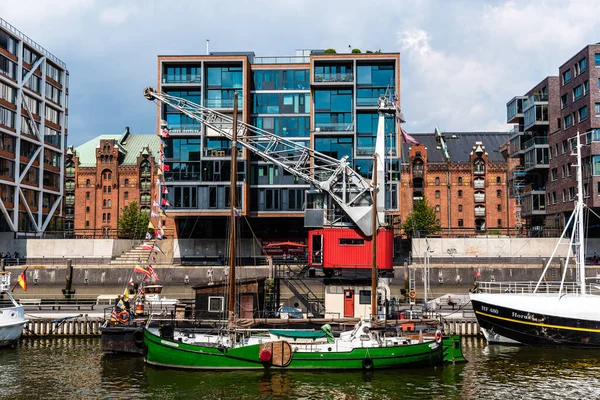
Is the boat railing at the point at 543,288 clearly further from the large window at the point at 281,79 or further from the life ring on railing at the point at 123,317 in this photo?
the large window at the point at 281,79

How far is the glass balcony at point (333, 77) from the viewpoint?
240 feet

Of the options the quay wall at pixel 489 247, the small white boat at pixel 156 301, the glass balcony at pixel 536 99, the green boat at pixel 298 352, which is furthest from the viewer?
the glass balcony at pixel 536 99

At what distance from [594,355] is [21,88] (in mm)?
78677

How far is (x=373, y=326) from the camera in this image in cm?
3509

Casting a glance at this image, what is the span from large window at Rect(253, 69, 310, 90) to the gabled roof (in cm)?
3933

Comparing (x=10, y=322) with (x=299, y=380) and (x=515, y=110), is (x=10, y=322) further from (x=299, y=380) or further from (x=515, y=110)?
(x=515, y=110)

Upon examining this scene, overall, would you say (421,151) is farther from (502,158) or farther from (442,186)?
(502,158)

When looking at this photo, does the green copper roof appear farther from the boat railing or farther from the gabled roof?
the boat railing

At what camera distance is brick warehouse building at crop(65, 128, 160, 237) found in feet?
379

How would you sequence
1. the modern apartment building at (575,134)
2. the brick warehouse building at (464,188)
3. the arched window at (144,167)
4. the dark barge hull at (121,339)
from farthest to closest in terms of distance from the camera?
the arched window at (144,167), the brick warehouse building at (464,188), the modern apartment building at (575,134), the dark barge hull at (121,339)

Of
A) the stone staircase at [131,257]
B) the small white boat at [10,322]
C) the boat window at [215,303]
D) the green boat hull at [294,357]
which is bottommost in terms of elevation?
the green boat hull at [294,357]

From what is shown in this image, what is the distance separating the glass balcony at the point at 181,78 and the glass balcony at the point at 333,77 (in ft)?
48.4

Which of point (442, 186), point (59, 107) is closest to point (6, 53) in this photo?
point (59, 107)

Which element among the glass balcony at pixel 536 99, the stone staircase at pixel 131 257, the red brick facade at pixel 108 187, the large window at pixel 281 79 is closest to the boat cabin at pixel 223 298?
the stone staircase at pixel 131 257
